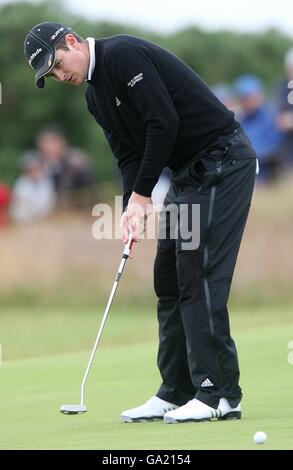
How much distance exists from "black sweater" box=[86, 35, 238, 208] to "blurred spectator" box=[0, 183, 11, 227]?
1032cm

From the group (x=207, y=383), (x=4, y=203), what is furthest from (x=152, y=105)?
(x=4, y=203)

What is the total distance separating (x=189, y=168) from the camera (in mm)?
6648

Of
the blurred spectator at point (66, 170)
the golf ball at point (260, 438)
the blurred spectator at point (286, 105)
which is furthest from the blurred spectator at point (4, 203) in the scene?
the golf ball at point (260, 438)

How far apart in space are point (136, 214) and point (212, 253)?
44cm

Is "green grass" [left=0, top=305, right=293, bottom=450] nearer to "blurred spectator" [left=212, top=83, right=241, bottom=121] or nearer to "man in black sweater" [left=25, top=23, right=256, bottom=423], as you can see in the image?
"man in black sweater" [left=25, top=23, right=256, bottom=423]

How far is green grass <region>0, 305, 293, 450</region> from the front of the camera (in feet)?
19.3

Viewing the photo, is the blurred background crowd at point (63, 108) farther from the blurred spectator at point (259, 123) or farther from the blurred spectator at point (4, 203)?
the blurred spectator at point (259, 123)

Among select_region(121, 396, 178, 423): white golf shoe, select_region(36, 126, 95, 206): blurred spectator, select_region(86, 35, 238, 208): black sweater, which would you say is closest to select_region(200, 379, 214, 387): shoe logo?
select_region(121, 396, 178, 423): white golf shoe

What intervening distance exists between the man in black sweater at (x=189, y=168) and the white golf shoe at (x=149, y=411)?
0.01 meters

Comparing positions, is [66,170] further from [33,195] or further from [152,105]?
[152,105]

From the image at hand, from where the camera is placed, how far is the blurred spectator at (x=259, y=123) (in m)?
15.0

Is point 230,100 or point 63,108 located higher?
point 63,108

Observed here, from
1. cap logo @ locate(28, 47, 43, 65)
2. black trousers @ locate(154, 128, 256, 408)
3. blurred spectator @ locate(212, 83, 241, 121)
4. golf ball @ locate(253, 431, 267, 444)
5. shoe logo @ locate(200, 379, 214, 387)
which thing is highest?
blurred spectator @ locate(212, 83, 241, 121)
